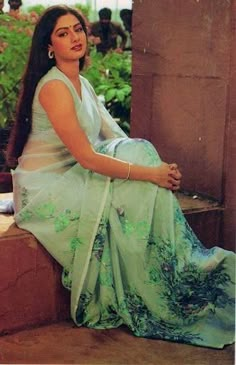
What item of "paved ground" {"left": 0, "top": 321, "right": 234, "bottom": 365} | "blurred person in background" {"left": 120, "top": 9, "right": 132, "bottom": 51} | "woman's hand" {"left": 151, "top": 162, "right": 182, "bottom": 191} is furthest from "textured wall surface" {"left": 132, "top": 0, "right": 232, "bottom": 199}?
"blurred person in background" {"left": 120, "top": 9, "right": 132, "bottom": 51}

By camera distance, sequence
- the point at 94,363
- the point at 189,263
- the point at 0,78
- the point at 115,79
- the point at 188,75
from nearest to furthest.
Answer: the point at 94,363
the point at 189,263
the point at 188,75
the point at 0,78
the point at 115,79

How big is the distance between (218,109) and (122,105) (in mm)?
1972

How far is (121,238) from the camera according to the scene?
2.95 meters

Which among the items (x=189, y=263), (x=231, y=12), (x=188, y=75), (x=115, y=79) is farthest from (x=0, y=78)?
(x=189, y=263)

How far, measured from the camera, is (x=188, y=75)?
11.8ft

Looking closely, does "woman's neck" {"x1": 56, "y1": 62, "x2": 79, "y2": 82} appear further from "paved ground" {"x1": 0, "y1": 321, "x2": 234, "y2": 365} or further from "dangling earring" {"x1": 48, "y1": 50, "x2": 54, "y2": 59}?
"paved ground" {"x1": 0, "y1": 321, "x2": 234, "y2": 365}

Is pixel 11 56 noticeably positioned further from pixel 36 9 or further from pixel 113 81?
pixel 113 81

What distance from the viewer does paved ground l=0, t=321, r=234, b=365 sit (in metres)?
2.76

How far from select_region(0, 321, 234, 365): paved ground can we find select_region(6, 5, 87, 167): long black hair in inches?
32.3

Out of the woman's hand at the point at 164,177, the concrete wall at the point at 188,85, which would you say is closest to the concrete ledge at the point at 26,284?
the woman's hand at the point at 164,177

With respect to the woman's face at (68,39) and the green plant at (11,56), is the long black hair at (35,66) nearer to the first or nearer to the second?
the woman's face at (68,39)

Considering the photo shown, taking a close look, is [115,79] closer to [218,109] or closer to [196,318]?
[218,109]

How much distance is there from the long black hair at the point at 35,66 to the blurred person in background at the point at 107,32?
10.1 feet

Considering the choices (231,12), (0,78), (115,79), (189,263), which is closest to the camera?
(189,263)
